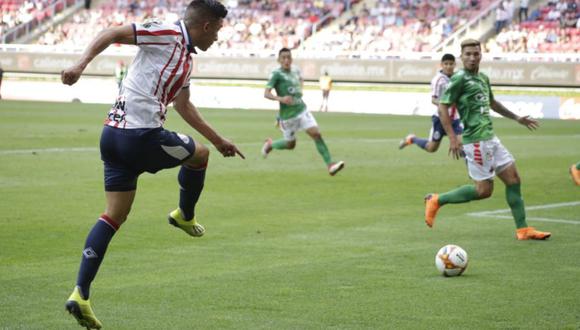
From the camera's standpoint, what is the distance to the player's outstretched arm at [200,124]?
744 cm

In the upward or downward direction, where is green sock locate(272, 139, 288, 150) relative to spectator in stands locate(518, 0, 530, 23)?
upward

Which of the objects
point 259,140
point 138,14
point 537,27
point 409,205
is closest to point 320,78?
point 537,27

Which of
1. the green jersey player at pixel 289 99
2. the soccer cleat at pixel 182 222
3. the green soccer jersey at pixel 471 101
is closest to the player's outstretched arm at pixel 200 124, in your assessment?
the soccer cleat at pixel 182 222

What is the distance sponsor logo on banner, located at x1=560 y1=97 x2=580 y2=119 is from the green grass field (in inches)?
834

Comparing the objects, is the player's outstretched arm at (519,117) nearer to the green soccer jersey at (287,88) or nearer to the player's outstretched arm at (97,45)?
the player's outstretched arm at (97,45)

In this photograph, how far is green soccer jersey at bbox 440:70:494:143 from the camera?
1112cm

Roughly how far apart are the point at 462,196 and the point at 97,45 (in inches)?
234

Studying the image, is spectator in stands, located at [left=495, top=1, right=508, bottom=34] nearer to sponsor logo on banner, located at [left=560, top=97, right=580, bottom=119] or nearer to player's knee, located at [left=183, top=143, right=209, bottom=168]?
sponsor logo on banner, located at [left=560, top=97, right=580, bottom=119]

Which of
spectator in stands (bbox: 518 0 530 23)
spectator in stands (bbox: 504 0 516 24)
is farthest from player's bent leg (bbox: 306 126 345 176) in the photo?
spectator in stands (bbox: 518 0 530 23)

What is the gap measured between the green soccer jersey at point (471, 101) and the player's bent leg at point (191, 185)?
4.13 metres

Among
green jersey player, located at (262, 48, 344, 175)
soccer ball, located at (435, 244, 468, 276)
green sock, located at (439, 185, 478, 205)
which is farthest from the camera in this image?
green jersey player, located at (262, 48, 344, 175)

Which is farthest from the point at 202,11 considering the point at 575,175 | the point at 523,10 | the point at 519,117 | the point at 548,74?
the point at 523,10

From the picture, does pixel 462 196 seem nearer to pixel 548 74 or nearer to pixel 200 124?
pixel 200 124

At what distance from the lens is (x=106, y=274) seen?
8.57 m
